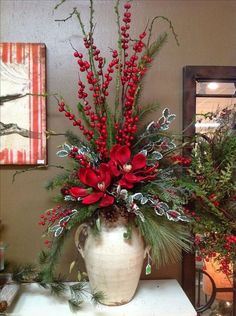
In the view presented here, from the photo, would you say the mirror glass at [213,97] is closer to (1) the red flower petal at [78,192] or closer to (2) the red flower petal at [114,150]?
(2) the red flower petal at [114,150]

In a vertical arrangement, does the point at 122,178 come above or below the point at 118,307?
above

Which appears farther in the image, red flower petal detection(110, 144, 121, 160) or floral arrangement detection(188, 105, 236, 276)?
floral arrangement detection(188, 105, 236, 276)

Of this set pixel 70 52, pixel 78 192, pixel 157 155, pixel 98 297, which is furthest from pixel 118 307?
pixel 70 52

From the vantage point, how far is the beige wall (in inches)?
46.2

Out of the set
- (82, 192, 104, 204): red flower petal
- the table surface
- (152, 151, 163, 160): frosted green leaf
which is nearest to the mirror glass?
(152, 151, 163, 160): frosted green leaf

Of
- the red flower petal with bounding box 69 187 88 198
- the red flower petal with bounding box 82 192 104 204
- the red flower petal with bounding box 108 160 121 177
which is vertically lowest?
the red flower petal with bounding box 82 192 104 204

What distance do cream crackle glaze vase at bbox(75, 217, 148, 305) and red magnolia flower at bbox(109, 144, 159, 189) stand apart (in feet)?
0.46

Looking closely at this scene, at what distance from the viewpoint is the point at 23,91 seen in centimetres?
116

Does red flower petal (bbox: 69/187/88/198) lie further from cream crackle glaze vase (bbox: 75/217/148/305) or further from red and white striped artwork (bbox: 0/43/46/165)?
red and white striped artwork (bbox: 0/43/46/165)

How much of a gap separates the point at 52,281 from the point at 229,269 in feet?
2.14

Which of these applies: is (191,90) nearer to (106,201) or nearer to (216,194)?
(216,194)

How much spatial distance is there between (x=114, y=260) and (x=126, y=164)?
295mm

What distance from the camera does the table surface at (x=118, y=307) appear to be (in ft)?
3.08

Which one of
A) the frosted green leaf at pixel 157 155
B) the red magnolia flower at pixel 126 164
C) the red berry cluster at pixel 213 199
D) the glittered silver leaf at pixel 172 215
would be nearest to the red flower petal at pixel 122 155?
the red magnolia flower at pixel 126 164
